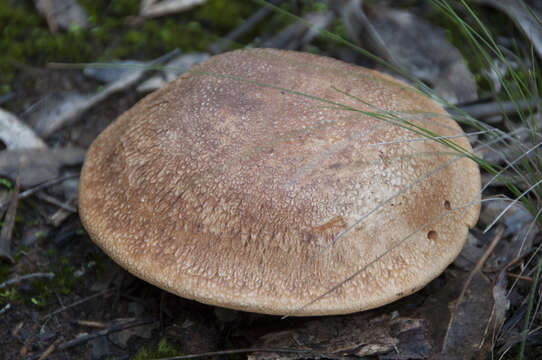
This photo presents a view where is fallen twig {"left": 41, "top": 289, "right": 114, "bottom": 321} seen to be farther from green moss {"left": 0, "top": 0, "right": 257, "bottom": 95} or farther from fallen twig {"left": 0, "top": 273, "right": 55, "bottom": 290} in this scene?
green moss {"left": 0, "top": 0, "right": 257, "bottom": 95}

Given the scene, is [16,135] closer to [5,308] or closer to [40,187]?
[40,187]

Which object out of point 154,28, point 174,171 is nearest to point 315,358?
point 174,171

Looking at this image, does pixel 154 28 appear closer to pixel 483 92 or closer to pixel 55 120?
pixel 55 120

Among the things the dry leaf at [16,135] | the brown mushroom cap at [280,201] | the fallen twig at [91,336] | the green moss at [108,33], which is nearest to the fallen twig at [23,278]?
the fallen twig at [91,336]

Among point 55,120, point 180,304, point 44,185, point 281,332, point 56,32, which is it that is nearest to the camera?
point 281,332

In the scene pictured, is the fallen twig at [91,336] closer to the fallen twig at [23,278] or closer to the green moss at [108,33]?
the fallen twig at [23,278]

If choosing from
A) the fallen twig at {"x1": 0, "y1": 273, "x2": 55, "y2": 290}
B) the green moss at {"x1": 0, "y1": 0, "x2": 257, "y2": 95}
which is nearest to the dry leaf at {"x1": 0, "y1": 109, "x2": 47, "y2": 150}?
the green moss at {"x1": 0, "y1": 0, "x2": 257, "y2": 95}

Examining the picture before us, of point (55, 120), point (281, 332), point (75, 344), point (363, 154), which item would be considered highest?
point (363, 154)

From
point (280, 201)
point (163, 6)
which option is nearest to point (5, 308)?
point (280, 201)

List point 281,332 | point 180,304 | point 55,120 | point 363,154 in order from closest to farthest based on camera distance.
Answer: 1. point 363,154
2. point 281,332
3. point 180,304
4. point 55,120
